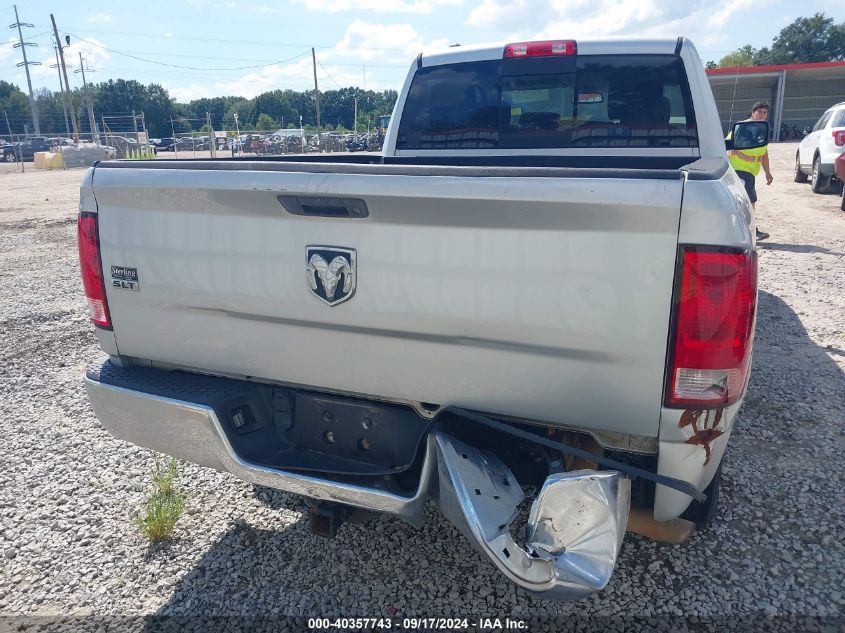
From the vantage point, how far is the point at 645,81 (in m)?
3.96

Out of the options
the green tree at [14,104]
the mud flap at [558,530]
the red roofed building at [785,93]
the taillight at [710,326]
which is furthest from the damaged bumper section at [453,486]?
the green tree at [14,104]

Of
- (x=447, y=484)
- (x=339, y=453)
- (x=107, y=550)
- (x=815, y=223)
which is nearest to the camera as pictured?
(x=447, y=484)

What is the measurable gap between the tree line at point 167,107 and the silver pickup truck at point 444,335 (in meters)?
63.3

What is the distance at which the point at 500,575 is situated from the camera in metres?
2.85

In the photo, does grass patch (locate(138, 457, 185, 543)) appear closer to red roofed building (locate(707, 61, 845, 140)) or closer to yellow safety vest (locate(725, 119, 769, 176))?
yellow safety vest (locate(725, 119, 769, 176))

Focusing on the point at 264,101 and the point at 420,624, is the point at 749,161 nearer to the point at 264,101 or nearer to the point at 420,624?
the point at 420,624

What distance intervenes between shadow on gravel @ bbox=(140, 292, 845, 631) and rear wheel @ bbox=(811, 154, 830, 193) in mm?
14419

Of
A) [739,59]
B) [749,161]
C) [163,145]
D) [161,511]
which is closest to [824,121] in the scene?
[749,161]

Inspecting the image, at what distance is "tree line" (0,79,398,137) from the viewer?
235ft

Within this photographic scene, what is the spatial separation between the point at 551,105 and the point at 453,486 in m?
2.90

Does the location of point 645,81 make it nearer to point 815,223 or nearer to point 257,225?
point 257,225

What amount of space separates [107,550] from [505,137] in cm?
325

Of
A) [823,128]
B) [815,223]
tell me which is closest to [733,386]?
[815,223]

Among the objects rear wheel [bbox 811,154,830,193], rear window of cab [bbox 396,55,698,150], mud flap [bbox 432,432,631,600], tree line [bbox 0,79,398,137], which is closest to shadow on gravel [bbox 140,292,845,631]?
mud flap [bbox 432,432,631,600]
